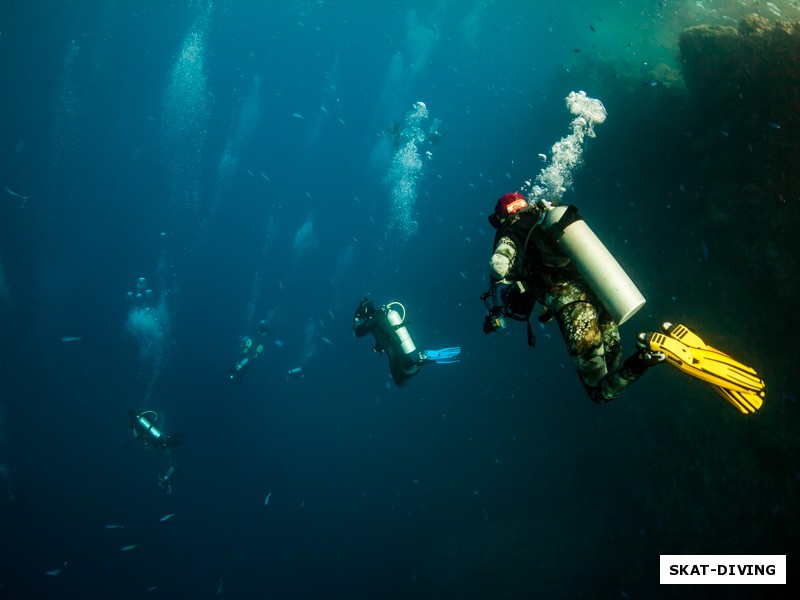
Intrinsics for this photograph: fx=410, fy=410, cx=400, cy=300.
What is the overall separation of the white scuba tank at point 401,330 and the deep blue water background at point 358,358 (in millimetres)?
8323

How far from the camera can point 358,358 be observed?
3359 centimetres

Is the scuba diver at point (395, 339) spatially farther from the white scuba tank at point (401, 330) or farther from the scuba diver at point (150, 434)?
the scuba diver at point (150, 434)

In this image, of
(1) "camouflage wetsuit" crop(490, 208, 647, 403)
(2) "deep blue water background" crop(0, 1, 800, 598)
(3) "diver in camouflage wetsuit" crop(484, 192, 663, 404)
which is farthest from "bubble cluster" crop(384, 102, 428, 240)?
(1) "camouflage wetsuit" crop(490, 208, 647, 403)

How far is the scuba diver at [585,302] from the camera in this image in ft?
10.3

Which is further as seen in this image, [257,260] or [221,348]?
[257,260]

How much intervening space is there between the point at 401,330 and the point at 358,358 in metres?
26.6

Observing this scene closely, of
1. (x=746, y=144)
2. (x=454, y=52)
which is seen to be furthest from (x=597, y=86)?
(x=454, y=52)

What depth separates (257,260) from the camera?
49.4 meters

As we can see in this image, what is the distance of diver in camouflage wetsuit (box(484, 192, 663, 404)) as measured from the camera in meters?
3.70

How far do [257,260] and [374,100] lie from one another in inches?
1440

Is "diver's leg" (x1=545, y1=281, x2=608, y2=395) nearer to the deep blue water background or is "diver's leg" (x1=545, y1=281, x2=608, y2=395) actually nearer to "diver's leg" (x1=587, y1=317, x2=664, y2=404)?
"diver's leg" (x1=587, y1=317, x2=664, y2=404)

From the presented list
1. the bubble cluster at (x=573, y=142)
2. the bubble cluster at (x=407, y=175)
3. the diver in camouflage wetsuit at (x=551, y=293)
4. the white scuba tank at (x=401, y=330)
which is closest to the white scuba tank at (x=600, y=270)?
the diver in camouflage wetsuit at (x=551, y=293)

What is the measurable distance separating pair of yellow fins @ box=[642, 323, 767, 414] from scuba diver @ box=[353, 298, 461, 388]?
4.03 metres

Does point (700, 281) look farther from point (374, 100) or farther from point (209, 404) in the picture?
point (374, 100)
